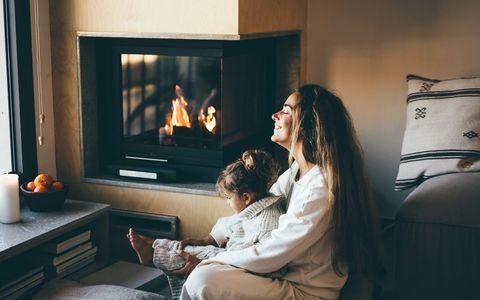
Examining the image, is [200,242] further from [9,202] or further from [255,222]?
[9,202]

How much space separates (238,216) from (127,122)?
101 cm

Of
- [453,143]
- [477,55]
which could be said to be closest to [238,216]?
[453,143]

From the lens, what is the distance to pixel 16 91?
3156 mm

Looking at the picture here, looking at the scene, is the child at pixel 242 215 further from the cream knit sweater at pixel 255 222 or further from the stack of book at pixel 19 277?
the stack of book at pixel 19 277

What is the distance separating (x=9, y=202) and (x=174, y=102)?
0.85 metres

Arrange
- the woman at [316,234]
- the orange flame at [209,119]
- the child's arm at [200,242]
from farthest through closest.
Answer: the orange flame at [209,119]
the child's arm at [200,242]
the woman at [316,234]

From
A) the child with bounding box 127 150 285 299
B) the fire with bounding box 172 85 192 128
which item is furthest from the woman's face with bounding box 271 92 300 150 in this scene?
the fire with bounding box 172 85 192 128

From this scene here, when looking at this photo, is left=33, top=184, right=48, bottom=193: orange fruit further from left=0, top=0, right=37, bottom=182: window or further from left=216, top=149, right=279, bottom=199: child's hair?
left=216, top=149, right=279, bottom=199: child's hair

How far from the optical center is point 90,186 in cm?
333

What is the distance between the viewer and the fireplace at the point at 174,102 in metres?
3.19

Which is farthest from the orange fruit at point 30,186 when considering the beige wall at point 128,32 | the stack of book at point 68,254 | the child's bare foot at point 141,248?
the child's bare foot at point 141,248

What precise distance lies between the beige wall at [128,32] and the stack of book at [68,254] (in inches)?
10.8

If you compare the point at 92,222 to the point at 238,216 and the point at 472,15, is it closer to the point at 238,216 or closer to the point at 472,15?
the point at 238,216

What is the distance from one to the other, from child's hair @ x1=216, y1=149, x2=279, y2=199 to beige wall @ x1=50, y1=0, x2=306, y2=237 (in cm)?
47
